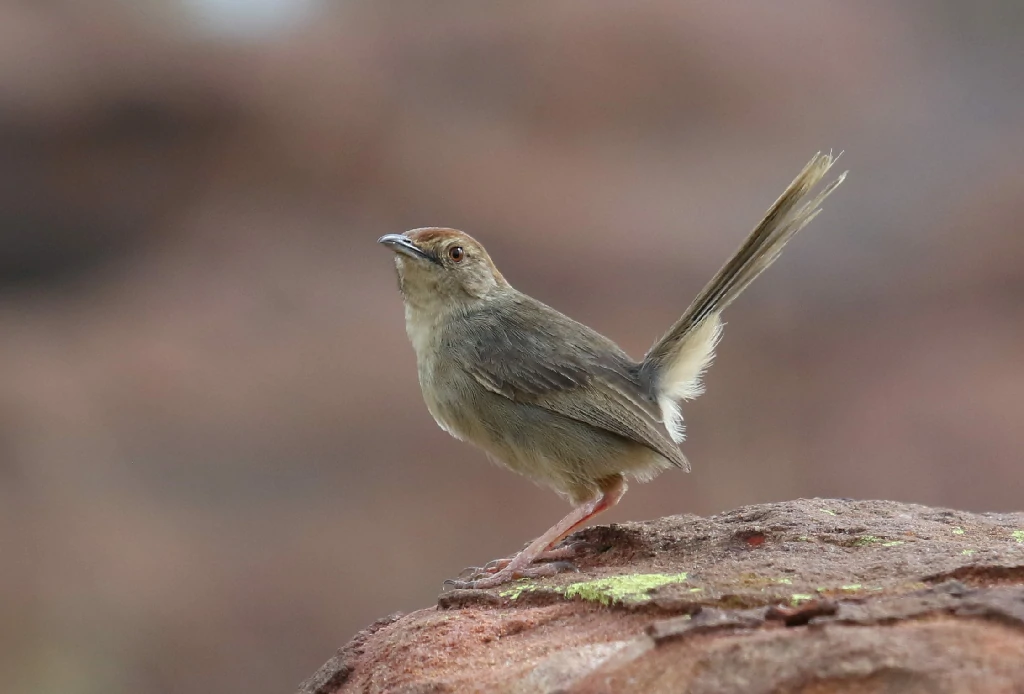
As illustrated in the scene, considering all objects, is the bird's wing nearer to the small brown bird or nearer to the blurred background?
the small brown bird

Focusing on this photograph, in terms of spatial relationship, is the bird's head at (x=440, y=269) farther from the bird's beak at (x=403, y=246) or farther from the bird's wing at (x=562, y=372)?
the bird's wing at (x=562, y=372)

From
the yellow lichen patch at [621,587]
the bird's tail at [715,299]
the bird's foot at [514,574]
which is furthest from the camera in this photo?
the bird's tail at [715,299]

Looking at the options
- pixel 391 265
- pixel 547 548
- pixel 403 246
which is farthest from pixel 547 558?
pixel 391 265

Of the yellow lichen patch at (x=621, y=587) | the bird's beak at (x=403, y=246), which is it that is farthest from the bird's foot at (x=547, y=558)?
the bird's beak at (x=403, y=246)

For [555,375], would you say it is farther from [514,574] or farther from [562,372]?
[514,574]

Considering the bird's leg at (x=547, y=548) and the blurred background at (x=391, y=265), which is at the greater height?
the blurred background at (x=391, y=265)

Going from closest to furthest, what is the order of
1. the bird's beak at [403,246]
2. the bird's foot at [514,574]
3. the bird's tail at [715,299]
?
the bird's foot at [514,574] < the bird's tail at [715,299] < the bird's beak at [403,246]
